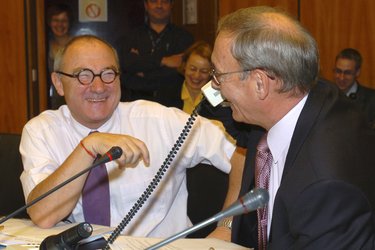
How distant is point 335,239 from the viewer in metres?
1.49

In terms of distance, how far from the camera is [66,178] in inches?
83.7

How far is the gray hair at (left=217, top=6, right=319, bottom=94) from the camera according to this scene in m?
1.68

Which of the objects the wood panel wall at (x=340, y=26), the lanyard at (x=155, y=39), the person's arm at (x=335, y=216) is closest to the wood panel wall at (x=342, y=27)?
the wood panel wall at (x=340, y=26)

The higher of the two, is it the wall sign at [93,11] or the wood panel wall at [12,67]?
the wall sign at [93,11]

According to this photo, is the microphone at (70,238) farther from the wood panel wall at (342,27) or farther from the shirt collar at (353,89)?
the wood panel wall at (342,27)

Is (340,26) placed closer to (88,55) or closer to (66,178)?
(88,55)

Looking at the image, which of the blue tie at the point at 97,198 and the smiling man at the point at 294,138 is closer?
the smiling man at the point at 294,138

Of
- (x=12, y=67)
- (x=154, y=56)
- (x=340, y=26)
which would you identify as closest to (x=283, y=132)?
(x=154, y=56)

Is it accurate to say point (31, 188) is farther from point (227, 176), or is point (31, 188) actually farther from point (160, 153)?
point (227, 176)

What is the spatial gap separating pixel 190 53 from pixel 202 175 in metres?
2.21

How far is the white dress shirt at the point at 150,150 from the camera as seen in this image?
95.3 inches

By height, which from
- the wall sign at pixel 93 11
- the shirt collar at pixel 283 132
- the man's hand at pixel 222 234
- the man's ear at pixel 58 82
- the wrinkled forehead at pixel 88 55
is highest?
the wall sign at pixel 93 11

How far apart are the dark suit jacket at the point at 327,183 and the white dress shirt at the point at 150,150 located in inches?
31.7

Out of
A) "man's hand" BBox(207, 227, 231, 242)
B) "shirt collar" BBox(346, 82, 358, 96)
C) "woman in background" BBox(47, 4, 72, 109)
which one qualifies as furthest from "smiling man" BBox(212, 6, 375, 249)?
"woman in background" BBox(47, 4, 72, 109)
